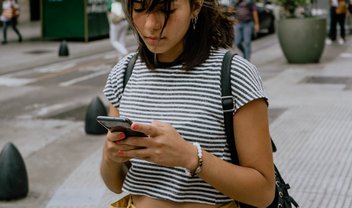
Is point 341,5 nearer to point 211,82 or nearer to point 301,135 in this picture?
point 301,135

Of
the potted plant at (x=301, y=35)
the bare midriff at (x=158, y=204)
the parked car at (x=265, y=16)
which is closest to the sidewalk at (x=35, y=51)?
the parked car at (x=265, y=16)

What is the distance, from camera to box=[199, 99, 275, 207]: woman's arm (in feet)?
6.38

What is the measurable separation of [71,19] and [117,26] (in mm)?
7767

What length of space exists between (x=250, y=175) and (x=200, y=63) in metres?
0.37

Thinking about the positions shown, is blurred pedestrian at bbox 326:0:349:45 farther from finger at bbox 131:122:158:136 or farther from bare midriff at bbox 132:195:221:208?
finger at bbox 131:122:158:136

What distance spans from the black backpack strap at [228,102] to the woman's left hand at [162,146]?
18 centimetres

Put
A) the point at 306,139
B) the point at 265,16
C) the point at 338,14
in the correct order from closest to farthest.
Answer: the point at 306,139, the point at 338,14, the point at 265,16

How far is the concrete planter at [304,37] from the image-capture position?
50.6 ft

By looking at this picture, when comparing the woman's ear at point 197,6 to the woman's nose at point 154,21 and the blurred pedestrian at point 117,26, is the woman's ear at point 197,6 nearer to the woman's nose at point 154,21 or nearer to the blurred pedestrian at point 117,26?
the woman's nose at point 154,21

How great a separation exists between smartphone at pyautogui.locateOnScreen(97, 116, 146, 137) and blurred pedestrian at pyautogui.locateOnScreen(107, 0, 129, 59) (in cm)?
1383

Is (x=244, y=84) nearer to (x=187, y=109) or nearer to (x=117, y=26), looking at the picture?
(x=187, y=109)

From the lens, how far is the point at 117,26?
16.4 meters

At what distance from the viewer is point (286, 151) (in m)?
7.16

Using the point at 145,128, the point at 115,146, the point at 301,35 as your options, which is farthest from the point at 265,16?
the point at 145,128
